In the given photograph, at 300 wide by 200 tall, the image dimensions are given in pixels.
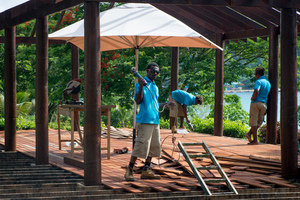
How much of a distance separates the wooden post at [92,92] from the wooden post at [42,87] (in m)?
1.91

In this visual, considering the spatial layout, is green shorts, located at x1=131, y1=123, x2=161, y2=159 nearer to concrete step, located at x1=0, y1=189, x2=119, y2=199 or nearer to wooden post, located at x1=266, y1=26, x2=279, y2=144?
concrete step, located at x1=0, y1=189, x2=119, y2=199

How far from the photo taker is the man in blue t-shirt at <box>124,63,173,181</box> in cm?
673

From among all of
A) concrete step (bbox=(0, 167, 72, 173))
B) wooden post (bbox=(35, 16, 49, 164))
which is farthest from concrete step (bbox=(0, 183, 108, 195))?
wooden post (bbox=(35, 16, 49, 164))

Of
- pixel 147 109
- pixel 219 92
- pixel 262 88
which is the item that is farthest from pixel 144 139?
pixel 219 92

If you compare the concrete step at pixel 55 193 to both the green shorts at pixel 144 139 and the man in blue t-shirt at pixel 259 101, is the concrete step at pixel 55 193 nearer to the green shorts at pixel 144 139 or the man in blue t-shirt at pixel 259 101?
the green shorts at pixel 144 139

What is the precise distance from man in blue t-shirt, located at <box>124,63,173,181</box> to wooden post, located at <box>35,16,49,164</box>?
2098mm

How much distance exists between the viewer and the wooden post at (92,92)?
6383 mm

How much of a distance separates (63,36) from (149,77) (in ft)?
7.67

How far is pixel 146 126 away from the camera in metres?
6.79

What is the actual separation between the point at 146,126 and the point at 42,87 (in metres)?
2.31

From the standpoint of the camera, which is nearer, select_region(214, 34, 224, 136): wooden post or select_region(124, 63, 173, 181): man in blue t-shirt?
select_region(124, 63, 173, 181): man in blue t-shirt

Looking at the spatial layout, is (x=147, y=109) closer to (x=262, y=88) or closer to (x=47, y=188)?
(x=47, y=188)

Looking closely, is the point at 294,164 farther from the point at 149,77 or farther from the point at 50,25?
the point at 50,25

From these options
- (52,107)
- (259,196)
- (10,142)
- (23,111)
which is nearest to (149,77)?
(259,196)
